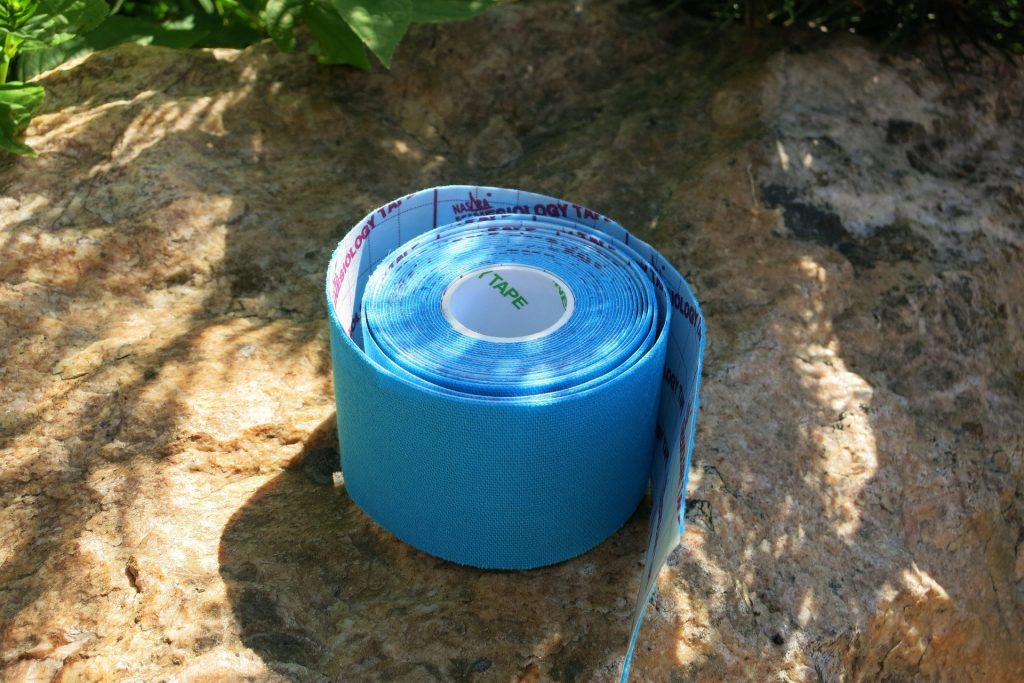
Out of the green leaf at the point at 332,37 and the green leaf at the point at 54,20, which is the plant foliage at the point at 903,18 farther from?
the green leaf at the point at 54,20

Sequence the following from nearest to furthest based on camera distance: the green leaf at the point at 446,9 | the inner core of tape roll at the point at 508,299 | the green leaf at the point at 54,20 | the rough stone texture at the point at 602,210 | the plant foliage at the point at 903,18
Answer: the rough stone texture at the point at 602,210
the inner core of tape roll at the point at 508,299
the green leaf at the point at 54,20
the green leaf at the point at 446,9
the plant foliage at the point at 903,18

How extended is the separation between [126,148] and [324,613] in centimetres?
162

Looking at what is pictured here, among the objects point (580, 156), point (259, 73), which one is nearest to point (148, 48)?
point (259, 73)

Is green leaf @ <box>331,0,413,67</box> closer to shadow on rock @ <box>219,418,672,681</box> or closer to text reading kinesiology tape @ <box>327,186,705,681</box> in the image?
text reading kinesiology tape @ <box>327,186,705,681</box>

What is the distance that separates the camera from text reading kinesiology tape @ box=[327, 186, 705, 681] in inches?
88.0

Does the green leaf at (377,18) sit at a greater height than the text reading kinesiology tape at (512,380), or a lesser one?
greater

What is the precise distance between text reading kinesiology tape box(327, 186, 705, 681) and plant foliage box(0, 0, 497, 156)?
2.25ft

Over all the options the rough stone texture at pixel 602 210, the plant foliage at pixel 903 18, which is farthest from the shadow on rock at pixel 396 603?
the plant foliage at pixel 903 18

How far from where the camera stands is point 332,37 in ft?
11.3

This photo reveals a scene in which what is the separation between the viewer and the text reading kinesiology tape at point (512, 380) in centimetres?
224

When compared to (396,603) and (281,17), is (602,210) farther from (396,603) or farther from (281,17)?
(396,603)

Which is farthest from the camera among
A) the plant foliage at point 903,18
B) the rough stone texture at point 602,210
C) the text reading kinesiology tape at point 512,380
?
the plant foliage at point 903,18

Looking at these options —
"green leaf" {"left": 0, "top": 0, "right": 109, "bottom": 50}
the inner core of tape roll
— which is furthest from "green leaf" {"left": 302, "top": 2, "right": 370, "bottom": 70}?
the inner core of tape roll

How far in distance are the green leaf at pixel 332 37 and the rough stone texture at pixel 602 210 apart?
136mm
